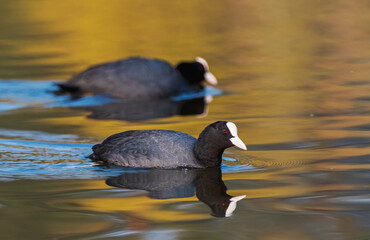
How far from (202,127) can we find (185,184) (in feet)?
9.43

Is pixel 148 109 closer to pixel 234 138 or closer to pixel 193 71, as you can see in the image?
pixel 193 71

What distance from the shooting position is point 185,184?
7.23 m

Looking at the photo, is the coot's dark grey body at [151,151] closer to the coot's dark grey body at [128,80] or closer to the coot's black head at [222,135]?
the coot's black head at [222,135]

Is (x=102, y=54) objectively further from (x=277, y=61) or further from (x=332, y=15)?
(x=332, y=15)

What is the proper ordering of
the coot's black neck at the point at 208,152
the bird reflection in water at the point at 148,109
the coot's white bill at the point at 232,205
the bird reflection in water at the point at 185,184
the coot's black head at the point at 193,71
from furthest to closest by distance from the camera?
the coot's black head at the point at 193,71 → the bird reflection in water at the point at 148,109 → the coot's black neck at the point at 208,152 → the bird reflection in water at the point at 185,184 → the coot's white bill at the point at 232,205

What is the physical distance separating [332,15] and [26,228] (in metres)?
20.3

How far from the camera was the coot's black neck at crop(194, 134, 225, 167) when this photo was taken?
773 centimetres

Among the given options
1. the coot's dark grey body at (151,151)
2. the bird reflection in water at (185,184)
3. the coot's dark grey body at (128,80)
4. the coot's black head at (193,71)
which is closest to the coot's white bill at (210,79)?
the coot's black head at (193,71)

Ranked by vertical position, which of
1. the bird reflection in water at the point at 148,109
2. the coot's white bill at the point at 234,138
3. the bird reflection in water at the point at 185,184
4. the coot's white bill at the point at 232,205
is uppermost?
the bird reflection in water at the point at 148,109

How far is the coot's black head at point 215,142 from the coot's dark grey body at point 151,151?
99 mm

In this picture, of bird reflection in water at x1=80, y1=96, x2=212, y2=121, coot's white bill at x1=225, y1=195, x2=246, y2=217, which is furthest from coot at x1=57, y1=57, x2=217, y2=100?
coot's white bill at x1=225, y1=195, x2=246, y2=217

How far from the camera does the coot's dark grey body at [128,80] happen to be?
13.0 metres

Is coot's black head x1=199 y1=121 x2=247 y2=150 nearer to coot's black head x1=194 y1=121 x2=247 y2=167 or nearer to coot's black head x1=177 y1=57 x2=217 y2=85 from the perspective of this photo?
coot's black head x1=194 y1=121 x2=247 y2=167

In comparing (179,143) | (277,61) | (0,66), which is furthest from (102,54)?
(179,143)
